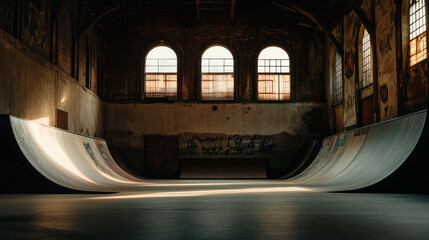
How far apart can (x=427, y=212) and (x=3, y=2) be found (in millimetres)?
9113

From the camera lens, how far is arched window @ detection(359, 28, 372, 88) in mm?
14156

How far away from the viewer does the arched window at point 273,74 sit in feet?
60.7

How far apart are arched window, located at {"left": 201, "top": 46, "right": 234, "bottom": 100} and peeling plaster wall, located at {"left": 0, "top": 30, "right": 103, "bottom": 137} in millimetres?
4596

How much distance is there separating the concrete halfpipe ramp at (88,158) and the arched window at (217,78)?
6990mm

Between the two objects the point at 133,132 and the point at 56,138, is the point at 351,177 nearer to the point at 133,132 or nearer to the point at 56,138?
the point at 56,138

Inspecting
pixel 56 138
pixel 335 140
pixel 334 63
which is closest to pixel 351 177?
pixel 335 140

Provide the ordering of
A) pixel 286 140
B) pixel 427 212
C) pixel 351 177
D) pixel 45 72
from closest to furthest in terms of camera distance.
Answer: pixel 427 212
pixel 351 177
pixel 45 72
pixel 286 140

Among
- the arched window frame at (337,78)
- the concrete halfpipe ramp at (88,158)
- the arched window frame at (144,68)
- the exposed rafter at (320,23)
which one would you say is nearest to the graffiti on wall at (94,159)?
the concrete halfpipe ramp at (88,158)

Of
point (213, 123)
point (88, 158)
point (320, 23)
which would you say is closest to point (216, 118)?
point (213, 123)

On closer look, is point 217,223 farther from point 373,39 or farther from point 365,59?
point 365,59

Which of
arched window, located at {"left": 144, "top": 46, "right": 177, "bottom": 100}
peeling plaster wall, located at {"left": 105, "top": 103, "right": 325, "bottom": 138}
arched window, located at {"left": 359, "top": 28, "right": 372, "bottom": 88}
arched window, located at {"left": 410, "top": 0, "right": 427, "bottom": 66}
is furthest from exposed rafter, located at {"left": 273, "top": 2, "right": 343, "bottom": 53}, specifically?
arched window, located at {"left": 410, "top": 0, "right": 427, "bottom": 66}

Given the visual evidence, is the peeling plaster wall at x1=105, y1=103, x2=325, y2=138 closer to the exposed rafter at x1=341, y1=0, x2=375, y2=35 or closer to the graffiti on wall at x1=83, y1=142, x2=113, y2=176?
the exposed rafter at x1=341, y1=0, x2=375, y2=35

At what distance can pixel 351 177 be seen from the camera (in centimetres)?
926

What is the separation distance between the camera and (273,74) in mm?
18500
